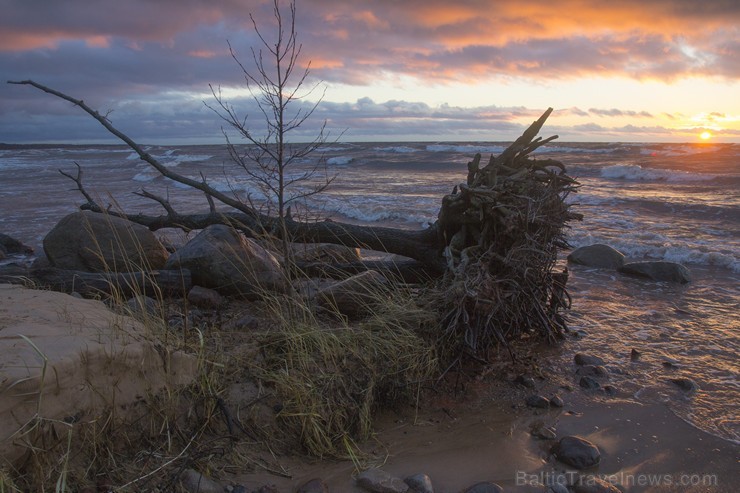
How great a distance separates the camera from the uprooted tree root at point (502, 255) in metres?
4.01

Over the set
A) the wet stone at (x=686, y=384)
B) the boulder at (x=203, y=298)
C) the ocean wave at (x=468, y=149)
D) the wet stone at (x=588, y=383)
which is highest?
the ocean wave at (x=468, y=149)

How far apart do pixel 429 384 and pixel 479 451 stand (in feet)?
2.21

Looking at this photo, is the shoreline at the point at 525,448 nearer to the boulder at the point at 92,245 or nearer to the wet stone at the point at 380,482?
the wet stone at the point at 380,482

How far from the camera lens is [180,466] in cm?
269

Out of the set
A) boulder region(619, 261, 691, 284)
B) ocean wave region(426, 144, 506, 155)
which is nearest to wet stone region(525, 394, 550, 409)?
boulder region(619, 261, 691, 284)

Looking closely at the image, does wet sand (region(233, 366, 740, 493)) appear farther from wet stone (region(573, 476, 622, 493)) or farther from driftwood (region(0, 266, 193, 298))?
driftwood (region(0, 266, 193, 298))

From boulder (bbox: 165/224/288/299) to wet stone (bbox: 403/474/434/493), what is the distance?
10.1ft

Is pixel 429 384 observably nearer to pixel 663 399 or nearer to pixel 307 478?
pixel 307 478

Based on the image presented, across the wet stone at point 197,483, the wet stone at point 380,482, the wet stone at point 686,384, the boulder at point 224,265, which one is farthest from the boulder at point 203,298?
the wet stone at point 686,384

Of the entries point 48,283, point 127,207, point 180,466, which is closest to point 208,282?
point 48,283

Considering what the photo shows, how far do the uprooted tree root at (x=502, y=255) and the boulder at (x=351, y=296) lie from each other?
0.62 metres

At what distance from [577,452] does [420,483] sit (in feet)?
3.30

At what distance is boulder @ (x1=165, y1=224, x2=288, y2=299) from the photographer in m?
5.66

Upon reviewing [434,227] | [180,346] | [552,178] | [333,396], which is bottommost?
[333,396]
